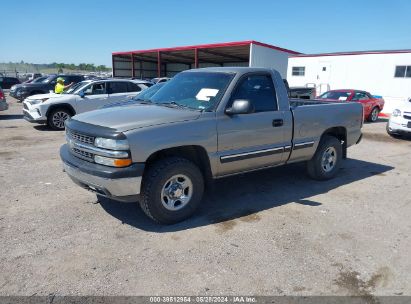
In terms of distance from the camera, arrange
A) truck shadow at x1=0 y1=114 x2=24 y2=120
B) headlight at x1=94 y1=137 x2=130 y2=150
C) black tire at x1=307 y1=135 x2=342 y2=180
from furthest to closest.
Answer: truck shadow at x1=0 y1=114 x2=24 y2=120 → black tire at x1=307 y1=135 x2=342 y2=180 → headlight at x1=94 y1=137 x2=130 y2=150

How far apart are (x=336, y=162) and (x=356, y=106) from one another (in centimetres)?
113

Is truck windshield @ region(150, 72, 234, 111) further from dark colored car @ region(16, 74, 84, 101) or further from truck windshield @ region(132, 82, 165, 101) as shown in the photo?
dark colored car @ region(16, 74, 84, 101)

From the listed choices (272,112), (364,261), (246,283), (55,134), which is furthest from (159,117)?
(55,134)

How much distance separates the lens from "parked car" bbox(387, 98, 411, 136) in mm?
10383

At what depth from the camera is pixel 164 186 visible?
3.97m

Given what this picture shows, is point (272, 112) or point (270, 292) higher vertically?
point (272, 112)

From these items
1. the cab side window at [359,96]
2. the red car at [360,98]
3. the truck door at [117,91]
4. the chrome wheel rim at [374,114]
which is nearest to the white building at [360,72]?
the chrome wheel rim at [374,114]

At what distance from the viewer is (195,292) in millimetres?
2916

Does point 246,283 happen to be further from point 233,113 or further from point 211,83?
point 211,83

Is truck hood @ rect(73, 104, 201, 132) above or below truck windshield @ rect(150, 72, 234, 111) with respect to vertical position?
below

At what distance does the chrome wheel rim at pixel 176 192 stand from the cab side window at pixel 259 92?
50.5 inches

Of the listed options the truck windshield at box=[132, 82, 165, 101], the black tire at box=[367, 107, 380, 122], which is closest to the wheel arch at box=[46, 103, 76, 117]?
the truck windshield at box=[132, 82, 165, 101]

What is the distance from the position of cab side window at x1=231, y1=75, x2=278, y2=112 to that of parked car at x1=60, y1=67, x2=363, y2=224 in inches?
0.5

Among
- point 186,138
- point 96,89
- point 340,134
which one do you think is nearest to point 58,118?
point 96,89
